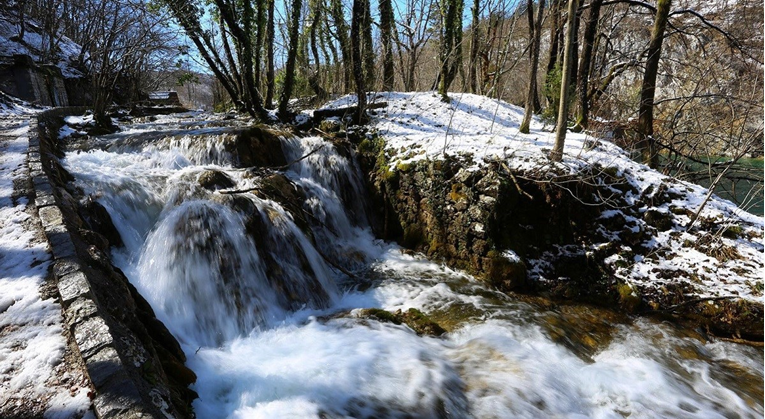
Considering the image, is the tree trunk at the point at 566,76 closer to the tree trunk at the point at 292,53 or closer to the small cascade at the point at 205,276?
the small cascade at the point at 205,276

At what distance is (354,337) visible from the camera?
4.07 m

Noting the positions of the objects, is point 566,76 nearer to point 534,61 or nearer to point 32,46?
point 534,61

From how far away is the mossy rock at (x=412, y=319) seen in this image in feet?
14.4

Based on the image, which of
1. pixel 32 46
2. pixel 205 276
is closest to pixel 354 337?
pixel 205 276

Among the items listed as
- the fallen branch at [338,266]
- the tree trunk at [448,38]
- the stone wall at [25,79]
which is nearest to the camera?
the fallen branch at [338,266]

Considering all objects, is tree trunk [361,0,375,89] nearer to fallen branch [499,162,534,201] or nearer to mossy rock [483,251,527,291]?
fallen branch [499,162,534,201]

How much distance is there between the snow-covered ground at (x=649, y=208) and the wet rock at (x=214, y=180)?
3.47 m

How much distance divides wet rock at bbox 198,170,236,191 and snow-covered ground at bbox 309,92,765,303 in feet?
11.4

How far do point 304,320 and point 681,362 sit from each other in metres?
4.68

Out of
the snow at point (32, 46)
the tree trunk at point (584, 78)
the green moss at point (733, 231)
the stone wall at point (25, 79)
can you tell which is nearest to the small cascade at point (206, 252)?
the green moss at point (733, 231)

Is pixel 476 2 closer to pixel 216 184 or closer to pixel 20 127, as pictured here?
pixel 216 184

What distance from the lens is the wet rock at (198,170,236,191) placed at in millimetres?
5762

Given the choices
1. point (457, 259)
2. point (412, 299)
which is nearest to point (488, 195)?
point (457, 259)

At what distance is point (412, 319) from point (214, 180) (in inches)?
161
